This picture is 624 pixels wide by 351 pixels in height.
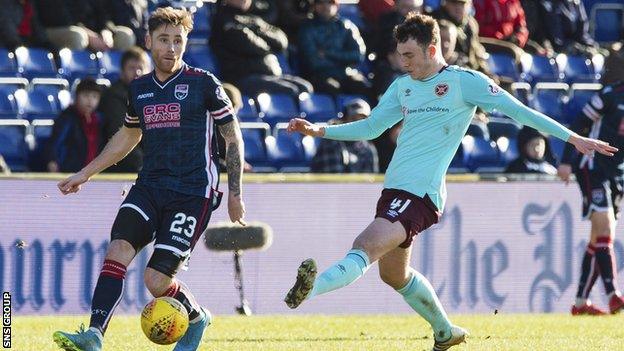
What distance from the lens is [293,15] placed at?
18828 millimetres

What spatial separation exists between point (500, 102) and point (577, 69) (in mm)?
11866

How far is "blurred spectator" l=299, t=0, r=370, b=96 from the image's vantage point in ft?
58.5

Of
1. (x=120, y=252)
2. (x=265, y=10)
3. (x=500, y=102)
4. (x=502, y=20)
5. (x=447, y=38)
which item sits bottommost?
(x=265, y=10)

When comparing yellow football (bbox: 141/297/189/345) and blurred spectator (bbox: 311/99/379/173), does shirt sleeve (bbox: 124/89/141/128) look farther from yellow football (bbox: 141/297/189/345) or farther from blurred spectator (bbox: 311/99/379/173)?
blurred spectator (bbox: 311/99/379/173)

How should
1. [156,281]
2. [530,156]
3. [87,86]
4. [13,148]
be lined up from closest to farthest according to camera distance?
[156,281], [87,86], [13,148], [530,156]

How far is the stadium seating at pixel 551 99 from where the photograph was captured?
1934 cm

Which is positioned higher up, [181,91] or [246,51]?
[181,91]

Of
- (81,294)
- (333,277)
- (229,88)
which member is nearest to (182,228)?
(333,277)

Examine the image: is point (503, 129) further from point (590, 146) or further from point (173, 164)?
point (173, 164)

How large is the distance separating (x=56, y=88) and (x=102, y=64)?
0.65 m

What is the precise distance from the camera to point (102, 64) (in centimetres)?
1691

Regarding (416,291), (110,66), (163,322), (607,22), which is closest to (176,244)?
(163,322)

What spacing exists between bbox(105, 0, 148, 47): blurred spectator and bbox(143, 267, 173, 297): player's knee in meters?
9.22

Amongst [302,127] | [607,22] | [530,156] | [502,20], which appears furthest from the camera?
[607,22]
